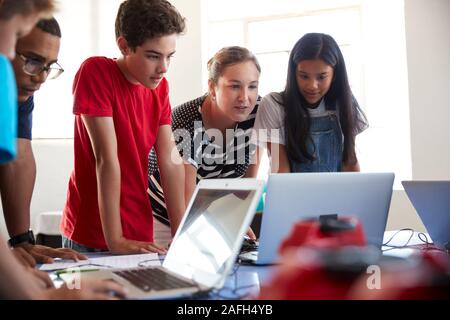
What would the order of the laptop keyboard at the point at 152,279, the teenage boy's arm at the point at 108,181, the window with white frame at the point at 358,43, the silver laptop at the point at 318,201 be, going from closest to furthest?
the laptop keyboard at the point at 152,279 < the silver laptop at the point at 318,201 < the teenage boy's arm at the point at 108,181 < the window with white frame at the point at 358,43

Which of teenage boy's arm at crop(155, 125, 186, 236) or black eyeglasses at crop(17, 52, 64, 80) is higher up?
black eyeglasses at crop(17, 52, 64, 80)

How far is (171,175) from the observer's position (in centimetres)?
152

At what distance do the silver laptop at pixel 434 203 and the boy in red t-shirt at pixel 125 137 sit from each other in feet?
2.23

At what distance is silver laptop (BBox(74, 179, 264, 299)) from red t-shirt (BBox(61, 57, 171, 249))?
436 millimetres

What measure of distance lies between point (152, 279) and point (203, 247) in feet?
0.42

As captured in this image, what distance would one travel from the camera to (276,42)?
373cm

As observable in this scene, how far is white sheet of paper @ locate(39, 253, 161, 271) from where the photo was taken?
3.50ft

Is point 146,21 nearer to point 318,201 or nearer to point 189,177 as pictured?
point 189,177

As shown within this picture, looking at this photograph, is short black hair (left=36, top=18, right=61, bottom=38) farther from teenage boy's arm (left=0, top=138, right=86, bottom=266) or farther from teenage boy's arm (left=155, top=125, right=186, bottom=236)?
teenage boy's arm (left=155, top=125, right=186, bottom=236)

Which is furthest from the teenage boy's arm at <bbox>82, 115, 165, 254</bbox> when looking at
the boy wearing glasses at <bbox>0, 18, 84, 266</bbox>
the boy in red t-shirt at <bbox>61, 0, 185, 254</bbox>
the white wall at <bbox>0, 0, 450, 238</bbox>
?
the white wall at <bbox>0, 0, 450, 238</bbox>

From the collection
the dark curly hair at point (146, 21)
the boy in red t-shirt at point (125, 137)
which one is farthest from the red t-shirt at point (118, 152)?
the dark curly hair at point (146, 21)

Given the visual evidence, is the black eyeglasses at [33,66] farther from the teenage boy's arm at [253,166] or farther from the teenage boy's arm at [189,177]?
the teenage boy's arm at [253,166]

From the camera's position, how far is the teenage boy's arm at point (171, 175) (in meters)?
1.50
